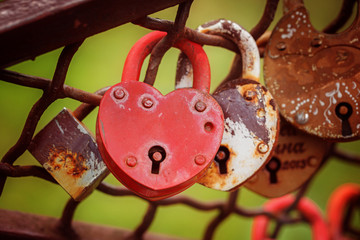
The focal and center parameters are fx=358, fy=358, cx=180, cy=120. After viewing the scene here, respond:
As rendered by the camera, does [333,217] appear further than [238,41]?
Yes

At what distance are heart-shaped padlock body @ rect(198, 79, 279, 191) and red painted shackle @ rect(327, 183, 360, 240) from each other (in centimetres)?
70

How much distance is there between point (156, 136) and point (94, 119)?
4.47 ft

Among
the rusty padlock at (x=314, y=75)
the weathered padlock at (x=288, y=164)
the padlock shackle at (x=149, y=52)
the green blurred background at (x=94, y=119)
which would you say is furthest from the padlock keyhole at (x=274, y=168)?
the green blurred background at (x=94, y=119)

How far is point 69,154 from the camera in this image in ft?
1.60

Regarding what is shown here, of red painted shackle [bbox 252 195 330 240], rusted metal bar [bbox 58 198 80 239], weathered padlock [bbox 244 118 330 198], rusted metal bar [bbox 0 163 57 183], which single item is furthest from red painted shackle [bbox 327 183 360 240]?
rusted metal bar [bbox 0 163 57 183]

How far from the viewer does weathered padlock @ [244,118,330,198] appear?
63 centimetres

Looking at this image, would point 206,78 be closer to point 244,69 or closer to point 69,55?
point 244,69

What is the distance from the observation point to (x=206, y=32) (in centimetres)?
53

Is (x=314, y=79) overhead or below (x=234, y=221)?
overhead

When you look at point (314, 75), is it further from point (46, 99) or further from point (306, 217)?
point (306, 217)

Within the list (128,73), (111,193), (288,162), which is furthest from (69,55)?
(288,162)

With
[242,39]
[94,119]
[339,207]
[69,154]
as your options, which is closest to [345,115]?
[242,39]

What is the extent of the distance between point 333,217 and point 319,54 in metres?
0.68

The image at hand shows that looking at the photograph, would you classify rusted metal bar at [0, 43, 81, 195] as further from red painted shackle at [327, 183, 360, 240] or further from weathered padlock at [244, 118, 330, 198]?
red painted shackle at [327, 183, 360, 240]
